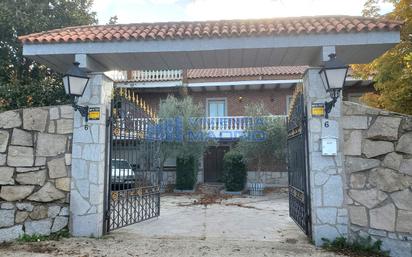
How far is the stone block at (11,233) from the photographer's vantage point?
5.63 meters

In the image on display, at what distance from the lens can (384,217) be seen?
204 inches

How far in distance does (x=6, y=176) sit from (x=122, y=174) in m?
2.06

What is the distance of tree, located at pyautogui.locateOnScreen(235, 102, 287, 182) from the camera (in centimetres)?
1412

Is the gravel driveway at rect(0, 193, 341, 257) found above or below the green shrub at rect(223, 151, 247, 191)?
below

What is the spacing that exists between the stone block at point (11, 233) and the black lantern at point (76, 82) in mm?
2314

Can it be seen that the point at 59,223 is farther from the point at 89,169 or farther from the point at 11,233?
the point at 89,169

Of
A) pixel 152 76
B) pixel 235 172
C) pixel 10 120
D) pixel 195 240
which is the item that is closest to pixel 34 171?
pixel 10 120

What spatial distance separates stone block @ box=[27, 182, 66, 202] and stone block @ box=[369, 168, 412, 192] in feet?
17.6

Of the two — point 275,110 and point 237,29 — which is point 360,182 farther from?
point 275,110

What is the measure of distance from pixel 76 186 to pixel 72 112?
1360 mm

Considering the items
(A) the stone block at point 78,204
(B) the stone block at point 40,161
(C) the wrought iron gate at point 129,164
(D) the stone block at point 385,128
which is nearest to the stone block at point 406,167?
(D) the stone block at point 385,128

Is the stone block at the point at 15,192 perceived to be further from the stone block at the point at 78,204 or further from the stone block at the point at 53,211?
the stone block at the point at 78,204

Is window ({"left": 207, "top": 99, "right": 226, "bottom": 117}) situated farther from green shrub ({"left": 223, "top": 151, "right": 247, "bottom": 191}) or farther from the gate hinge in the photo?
the gate hinge

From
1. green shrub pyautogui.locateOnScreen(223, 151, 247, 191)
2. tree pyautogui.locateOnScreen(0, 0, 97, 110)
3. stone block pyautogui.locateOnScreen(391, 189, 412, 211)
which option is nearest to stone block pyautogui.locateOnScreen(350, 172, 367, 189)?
stone block pyautogui.locateOnScreen(391, 189, 412, 211)
